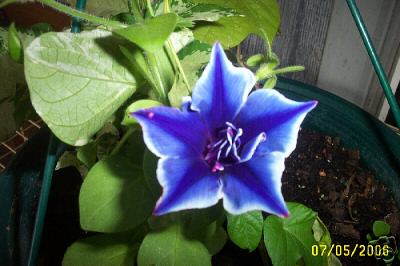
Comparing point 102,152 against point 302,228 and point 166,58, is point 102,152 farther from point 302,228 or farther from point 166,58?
point 302,228

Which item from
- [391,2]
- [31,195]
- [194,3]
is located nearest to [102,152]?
[31,195]

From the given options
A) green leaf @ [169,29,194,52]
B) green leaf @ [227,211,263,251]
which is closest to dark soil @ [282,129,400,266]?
green leaf @ [227,211,263,251]

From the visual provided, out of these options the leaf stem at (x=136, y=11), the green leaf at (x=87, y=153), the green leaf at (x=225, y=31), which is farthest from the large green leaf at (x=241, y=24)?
the green leaf at (x=87, y=153)

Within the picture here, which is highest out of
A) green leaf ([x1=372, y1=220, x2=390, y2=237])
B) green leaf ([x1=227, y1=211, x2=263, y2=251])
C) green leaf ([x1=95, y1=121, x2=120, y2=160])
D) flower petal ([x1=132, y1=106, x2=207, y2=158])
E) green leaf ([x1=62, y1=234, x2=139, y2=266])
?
flower petal ([x1=132, y1=106, x2=207, y2=158])

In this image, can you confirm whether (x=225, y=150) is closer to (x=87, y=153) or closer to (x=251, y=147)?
(x=251, y=147)

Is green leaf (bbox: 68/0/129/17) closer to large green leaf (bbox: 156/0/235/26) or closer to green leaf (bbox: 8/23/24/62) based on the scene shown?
large green leaf (bbox: 156/0/235/26)
